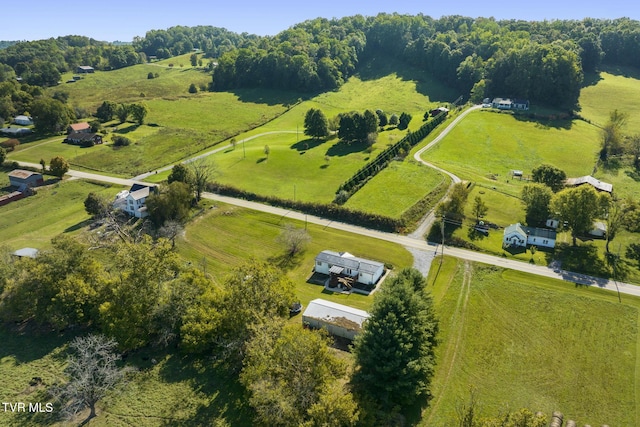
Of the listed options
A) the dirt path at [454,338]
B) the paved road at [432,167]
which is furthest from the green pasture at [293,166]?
the dirt path at [454,338]

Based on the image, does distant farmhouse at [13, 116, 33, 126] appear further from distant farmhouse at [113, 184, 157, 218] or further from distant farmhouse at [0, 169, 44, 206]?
distant farmhouse at [113, 184, 157, 218]

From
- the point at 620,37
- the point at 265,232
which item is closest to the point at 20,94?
the point at 265,232

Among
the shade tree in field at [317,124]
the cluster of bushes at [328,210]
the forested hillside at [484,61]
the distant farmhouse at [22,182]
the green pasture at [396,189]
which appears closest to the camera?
the cluster of bushes at [328,210]

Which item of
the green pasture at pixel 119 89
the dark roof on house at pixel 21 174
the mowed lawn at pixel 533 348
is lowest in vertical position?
the mowed lawn at pixel 533 348

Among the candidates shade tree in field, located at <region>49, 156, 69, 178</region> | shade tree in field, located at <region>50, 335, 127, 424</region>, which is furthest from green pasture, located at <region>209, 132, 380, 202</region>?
shade tree in field, located at <region>50, 335, 127, 424</region>

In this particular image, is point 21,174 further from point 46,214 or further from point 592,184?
point 592,184

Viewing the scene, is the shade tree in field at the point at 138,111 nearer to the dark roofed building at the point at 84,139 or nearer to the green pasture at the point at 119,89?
the dark roofed building at the point at 84,139

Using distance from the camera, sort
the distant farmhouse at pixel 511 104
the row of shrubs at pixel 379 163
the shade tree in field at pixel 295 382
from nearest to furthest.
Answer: the shade tree in field at pixel 295 382
the row of shrubs at pixel 379 163
the distant farmhouse at pixel 511 104
